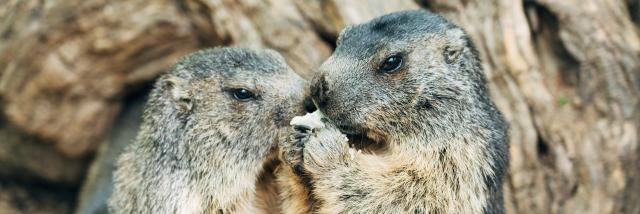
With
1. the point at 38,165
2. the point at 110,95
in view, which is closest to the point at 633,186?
the point at 110,95

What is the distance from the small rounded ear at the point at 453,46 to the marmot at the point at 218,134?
3.77ft

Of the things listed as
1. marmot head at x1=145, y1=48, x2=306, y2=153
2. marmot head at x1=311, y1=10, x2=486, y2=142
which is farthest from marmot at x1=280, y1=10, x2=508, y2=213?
marmot head at x1=145, y1=48, x2=306, y2=153

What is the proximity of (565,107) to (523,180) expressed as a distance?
865 millimetres

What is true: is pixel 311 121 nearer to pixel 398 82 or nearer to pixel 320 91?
pixel 320 91

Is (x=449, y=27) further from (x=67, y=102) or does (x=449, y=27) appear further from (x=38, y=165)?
(x=38, y=165)

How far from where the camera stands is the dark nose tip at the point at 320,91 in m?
4.70

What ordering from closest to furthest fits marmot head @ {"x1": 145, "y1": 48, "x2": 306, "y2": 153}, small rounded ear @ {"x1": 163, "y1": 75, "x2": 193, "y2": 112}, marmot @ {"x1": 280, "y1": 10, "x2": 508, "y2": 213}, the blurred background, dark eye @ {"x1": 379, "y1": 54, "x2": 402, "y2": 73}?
marmot @ {"x1": 280, "y1": 10, "x2": 508, "y2": 213}
dark eye @ {"x1": 379, "y1": 54, "x2": 402, "y2": 73}
marmot head @ {"x1": 145, "y1": 48, "x2": 306, "y2": 153}
small rounded ear @ {"x1": 163, "y1": 75, "x2": 193, "y2": 112}
the blurred background

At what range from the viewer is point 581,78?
22.3 feet

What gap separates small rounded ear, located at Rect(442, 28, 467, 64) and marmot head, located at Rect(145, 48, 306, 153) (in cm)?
115

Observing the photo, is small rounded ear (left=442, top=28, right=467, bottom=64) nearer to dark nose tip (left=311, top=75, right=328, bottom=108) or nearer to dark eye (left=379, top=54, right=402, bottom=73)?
dark eye (left=379, top=54, right=402, bottom=73)

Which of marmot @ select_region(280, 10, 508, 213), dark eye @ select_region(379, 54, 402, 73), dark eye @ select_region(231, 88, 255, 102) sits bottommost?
marmot @ select_region(280, 10, 508, 213)

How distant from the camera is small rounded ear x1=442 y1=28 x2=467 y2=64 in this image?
16.4 feet

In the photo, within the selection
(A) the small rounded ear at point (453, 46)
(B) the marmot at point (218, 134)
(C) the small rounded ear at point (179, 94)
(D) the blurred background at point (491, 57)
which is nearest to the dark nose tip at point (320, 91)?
(B) the marmot at point (218, 134)

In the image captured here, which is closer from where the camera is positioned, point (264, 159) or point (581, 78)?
point (264, 159)
